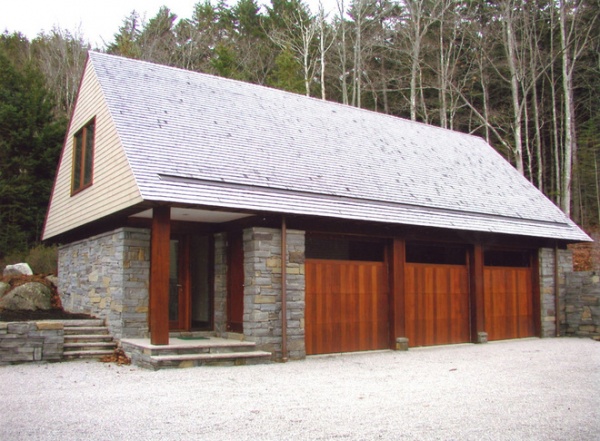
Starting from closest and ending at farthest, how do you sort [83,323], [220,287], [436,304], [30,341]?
[30,341] < [83,323] < [220,287] < [436,304]

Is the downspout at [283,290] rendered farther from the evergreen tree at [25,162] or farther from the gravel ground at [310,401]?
the evergreen tree at [25,162]

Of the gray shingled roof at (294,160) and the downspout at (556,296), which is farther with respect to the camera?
the downspout at (556,296)

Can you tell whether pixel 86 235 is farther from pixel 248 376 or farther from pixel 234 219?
pixel 248 376

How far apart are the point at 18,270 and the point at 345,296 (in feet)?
31.2

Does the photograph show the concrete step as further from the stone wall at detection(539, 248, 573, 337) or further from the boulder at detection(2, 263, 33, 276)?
the stone wall at detection(539, 248, 573, 337)

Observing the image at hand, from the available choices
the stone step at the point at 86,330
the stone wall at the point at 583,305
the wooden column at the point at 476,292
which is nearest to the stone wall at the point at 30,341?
the stone step at the point at 86,330

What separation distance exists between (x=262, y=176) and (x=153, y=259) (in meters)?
2.65

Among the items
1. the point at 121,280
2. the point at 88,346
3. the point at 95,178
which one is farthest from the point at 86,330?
the point at 95,178

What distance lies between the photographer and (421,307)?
13117mm

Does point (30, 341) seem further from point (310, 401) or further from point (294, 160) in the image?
point (294, 160)

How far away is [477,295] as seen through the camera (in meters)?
14.0

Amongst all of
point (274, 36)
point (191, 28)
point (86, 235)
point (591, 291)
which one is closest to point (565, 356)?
point (591, 291)

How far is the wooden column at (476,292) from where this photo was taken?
1395 cm

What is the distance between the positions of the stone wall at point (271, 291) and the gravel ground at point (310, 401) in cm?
52
